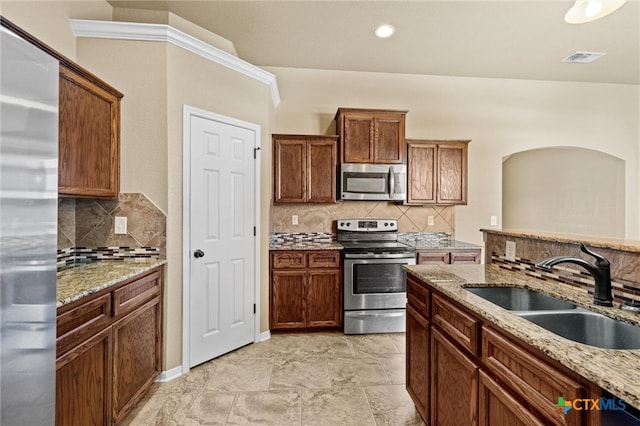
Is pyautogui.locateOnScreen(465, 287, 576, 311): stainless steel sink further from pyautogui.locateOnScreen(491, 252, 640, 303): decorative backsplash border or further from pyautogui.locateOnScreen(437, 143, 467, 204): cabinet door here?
pyautogui.locateOnScreen(437, 143, 467, 204): cabinet door

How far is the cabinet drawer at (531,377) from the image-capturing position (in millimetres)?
816

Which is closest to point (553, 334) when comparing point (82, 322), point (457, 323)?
point (457, 323)

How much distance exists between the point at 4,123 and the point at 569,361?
164 centimetres

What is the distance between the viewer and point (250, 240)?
2.96 meters

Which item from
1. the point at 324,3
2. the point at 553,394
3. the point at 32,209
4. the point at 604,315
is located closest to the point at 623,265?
the point at 604,315

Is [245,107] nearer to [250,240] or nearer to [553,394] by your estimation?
[250,240]

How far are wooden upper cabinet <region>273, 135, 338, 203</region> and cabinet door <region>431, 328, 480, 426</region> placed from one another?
222 centimetres

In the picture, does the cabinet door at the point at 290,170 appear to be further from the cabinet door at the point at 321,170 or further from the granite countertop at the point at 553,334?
the granite countertop at the point at 553,334

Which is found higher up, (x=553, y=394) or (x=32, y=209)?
(x=32, y=209)

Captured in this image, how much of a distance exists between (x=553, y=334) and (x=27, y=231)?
1.62m

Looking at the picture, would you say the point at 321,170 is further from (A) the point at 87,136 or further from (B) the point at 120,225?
(A) the point at 87,136

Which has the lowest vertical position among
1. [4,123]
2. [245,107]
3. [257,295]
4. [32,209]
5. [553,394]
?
[257,295]

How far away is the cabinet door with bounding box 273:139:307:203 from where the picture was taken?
138 inches

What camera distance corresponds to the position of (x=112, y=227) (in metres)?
2.33
